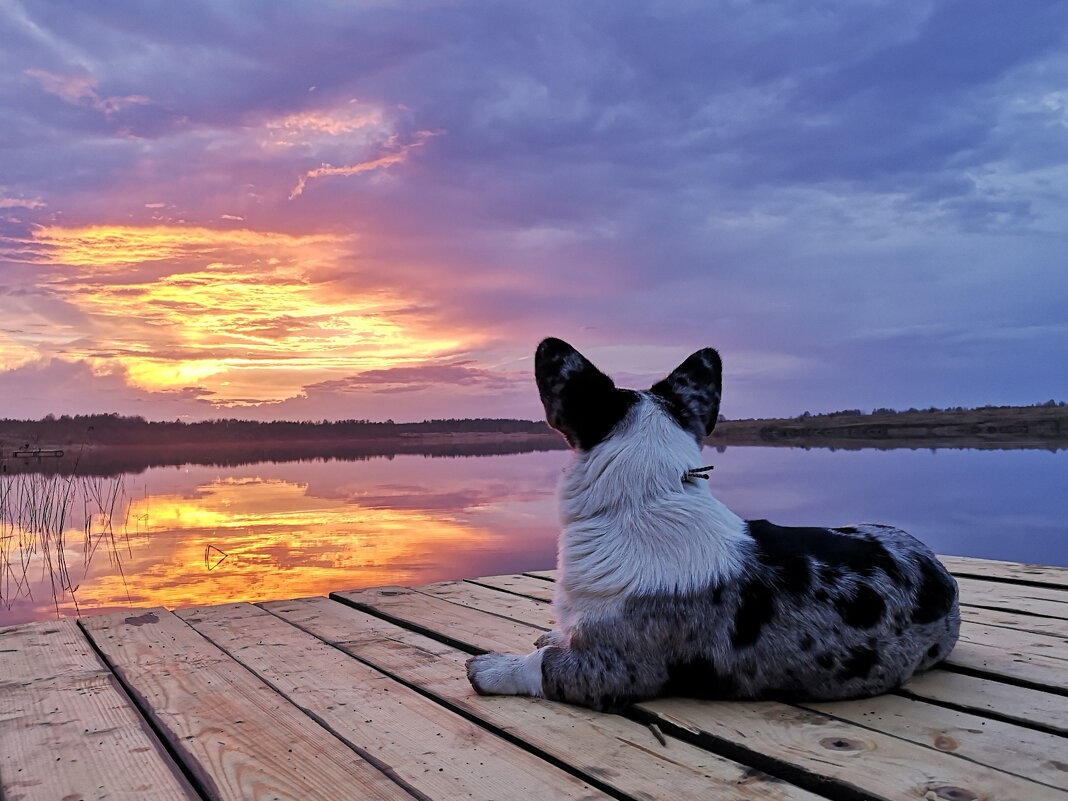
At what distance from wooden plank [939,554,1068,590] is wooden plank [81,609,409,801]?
456cm

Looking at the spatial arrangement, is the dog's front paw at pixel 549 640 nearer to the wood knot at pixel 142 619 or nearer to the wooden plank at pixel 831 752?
the wooden plank at pixel 831 752

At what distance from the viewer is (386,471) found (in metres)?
25.5

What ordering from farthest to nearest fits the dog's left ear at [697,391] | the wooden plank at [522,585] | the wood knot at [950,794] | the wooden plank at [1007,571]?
the wooden plank at [1007,571] < the wooden plank at [522,585] < the dog's left ear at [697,391] < the wood knot at [950,794]

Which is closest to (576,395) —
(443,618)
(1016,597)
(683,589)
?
(683,589)

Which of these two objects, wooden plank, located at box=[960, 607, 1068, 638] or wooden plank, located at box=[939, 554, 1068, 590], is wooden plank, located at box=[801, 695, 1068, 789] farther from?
wooden plank, located at box=[939, 554, 1068, 590]

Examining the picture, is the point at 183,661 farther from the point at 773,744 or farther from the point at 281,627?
the point at 773,744

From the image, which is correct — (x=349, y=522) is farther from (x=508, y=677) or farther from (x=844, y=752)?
(x=844, y=752)

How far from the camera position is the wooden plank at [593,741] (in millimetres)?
2101

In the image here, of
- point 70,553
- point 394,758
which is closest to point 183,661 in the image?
point 394,758

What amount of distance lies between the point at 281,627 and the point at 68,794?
205 centimetres

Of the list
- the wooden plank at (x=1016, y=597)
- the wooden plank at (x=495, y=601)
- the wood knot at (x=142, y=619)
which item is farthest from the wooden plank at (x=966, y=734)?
the wood knot at (x=142, y=619)

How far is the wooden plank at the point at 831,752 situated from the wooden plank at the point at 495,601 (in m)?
1.50

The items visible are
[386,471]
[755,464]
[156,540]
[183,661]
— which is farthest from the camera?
[755,464]

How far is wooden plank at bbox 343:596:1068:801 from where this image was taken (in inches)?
81.6
